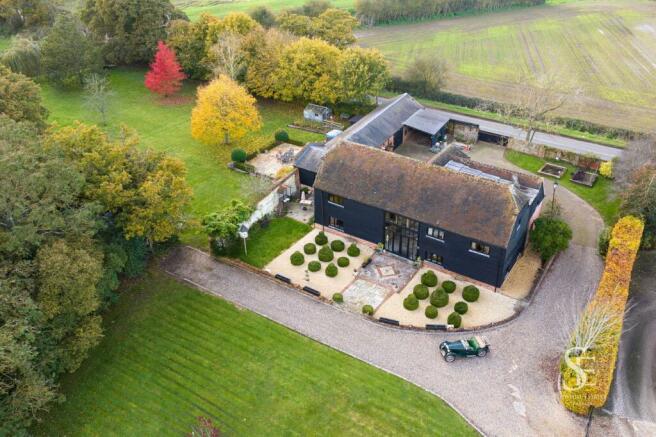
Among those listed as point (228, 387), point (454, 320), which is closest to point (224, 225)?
point (228, 387)

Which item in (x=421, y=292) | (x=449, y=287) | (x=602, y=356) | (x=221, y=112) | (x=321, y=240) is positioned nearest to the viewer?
(x=602, y=356)

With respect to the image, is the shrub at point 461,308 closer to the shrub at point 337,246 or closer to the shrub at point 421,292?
the shrub at point 421,292

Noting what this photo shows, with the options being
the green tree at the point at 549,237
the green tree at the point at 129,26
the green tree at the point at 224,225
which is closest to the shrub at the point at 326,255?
the green tree at the point at 224,225

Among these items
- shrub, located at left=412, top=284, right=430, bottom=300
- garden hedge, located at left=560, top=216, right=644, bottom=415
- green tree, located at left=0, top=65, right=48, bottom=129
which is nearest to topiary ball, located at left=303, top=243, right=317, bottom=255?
shrub, located at left=412, top=284, right=430, bottom=300

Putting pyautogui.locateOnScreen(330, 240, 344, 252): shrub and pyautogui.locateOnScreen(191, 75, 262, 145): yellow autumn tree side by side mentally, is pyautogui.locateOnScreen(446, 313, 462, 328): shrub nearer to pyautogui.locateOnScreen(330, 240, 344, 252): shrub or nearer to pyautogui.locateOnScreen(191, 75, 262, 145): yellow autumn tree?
pyautogui.locateOnScreen(330, 240, 344, 252): shrub

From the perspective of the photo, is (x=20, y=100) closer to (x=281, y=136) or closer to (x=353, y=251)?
(x=281, y=136)

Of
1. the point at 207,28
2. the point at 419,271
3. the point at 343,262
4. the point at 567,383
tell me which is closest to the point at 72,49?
the point at 207,28

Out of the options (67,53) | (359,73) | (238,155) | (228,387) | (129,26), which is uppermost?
(129,26)
